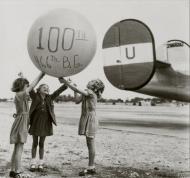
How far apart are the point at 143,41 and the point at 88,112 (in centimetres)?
66

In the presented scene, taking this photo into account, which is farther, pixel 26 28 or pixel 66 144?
pixel 66 144

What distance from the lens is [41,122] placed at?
2.54 m

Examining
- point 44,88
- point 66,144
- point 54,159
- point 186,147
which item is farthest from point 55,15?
point 186,147

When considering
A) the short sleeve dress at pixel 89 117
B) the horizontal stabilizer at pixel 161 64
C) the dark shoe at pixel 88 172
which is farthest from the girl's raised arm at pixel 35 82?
the horizontal stabilizer at pixel 161 64

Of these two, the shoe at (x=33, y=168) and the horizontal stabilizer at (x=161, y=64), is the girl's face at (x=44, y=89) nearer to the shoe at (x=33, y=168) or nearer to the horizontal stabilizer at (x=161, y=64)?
the shoe at (x=33, y=168)

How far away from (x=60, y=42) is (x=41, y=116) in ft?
1.79

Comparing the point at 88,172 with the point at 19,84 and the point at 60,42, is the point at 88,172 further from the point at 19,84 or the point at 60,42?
the point at 60,42

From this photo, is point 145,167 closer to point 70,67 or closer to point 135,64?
point 135,64

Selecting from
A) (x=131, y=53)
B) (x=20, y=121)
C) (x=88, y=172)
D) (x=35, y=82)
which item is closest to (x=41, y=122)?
(x=20, y=121)

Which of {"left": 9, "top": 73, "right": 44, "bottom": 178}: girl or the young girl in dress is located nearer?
{"left": 9, "top": 73, "right": 44, "bottom": 178}: girl

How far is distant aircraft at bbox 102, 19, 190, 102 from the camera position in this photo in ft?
9.04

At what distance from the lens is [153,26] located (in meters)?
3.39

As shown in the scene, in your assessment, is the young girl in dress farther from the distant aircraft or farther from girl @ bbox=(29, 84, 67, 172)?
the distant aircraft

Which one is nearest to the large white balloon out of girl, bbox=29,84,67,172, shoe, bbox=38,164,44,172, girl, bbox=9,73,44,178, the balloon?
girl, bbox=9,73,44,178
